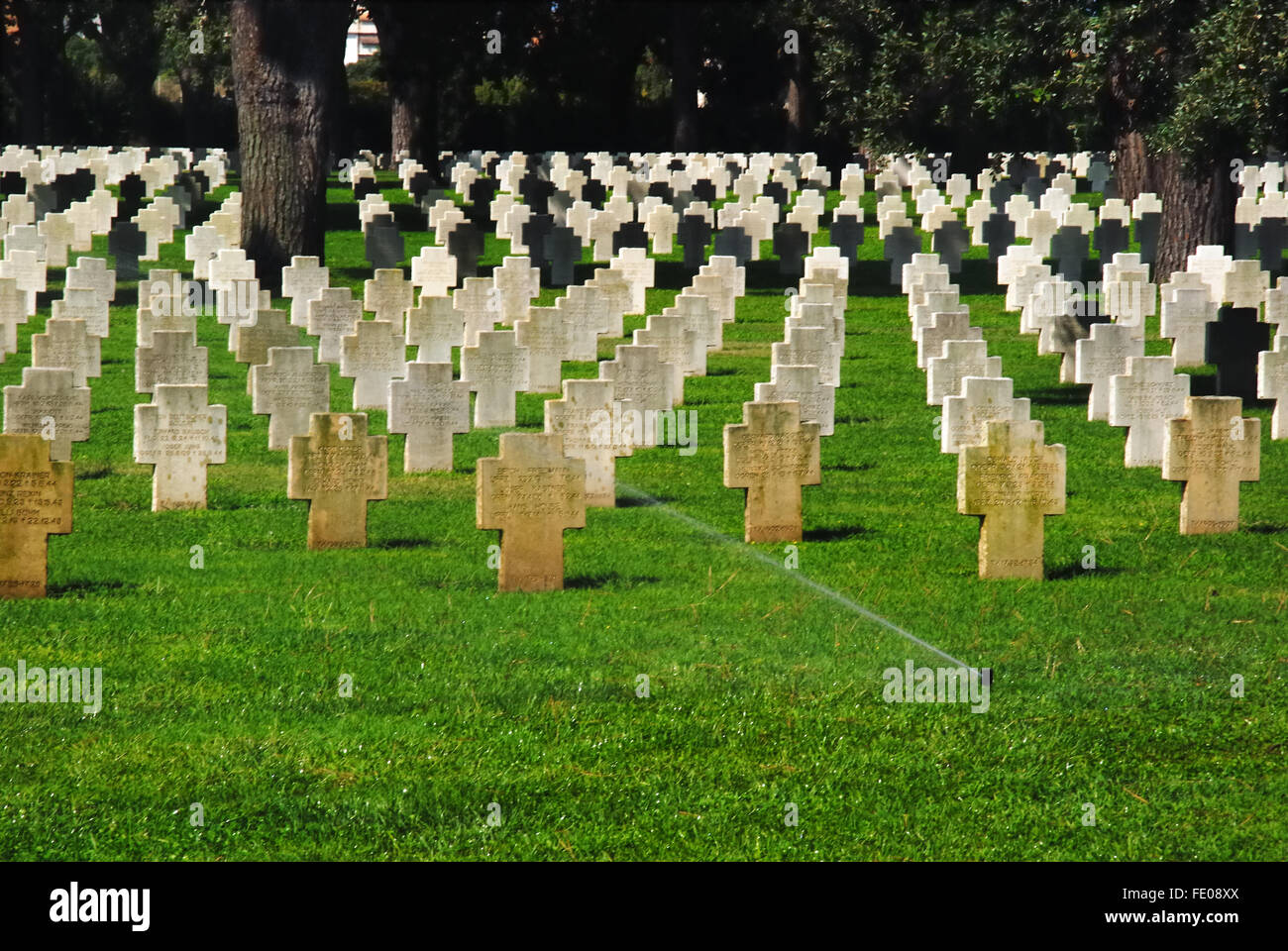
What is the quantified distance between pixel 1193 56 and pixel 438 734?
40.3 ft

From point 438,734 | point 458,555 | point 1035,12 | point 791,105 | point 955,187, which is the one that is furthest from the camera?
point 791,105

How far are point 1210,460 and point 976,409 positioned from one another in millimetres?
2499

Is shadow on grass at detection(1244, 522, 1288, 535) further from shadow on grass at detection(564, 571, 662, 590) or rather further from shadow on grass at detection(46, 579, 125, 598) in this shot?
shadow on grass at detection(46, 579, 125, 598)

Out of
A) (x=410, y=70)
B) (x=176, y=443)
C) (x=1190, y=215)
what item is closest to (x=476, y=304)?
(x=176, y=443)

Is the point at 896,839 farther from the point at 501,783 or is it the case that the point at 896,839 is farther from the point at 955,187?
the point at 955,187

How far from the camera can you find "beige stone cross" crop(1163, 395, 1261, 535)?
10.5 meters

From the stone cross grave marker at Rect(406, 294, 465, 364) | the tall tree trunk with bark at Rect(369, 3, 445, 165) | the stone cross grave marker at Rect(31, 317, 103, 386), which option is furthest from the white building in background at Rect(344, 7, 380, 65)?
the stone cross grave marker at Rect(31, 317, 103, 386)

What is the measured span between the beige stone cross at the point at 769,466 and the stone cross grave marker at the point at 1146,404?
354 cm

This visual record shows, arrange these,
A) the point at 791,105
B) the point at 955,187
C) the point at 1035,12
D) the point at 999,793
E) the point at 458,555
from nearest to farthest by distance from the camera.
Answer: the point at 999,793, the point at 458,555, the point at 1035,12, the point at 955,187, the point at 791,105

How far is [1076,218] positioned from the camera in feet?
83.3

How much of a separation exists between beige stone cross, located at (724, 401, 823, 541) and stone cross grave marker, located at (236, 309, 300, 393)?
21.0ft

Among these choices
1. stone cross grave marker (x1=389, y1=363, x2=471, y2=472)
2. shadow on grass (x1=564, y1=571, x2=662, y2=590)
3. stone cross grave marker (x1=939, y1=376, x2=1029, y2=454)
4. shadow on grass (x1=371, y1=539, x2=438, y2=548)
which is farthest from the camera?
stone cross grave marker (x1=939, y1=376, x2=1029, y2=454)

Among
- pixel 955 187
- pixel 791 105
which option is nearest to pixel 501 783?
pixel 955 187

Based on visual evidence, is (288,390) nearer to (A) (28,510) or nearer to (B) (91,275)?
(A) (28,510)
